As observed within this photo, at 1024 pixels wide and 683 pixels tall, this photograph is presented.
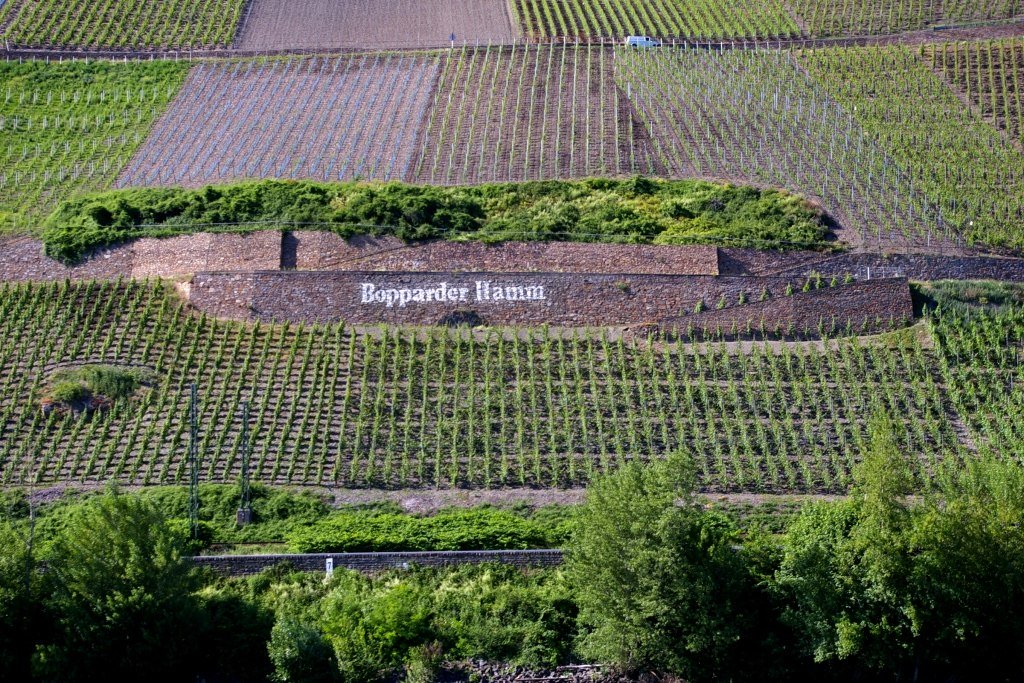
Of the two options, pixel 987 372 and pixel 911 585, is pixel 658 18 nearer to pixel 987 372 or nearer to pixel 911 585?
pixel 987 372

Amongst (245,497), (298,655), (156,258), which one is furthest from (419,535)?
(156,258)

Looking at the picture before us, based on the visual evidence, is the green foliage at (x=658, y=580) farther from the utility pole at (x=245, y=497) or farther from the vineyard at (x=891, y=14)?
the vineyard at (x=891, y=14)

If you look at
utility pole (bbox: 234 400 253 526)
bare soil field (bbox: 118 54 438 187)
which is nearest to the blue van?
bare soil field (bbox: 118 54 438 187)

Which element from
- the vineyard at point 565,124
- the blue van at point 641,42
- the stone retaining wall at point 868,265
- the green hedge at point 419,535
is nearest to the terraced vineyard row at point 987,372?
the stone retaining wall at point 868,265

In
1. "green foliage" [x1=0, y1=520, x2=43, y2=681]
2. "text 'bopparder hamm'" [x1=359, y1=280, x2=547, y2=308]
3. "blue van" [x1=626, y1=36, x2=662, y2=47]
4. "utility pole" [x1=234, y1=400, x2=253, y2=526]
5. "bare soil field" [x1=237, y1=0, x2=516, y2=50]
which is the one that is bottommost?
"bare soil field" [x1=237, y1=0, x2=516, y2=50]

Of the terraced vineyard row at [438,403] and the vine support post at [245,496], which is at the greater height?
the vine support post at [245,496]

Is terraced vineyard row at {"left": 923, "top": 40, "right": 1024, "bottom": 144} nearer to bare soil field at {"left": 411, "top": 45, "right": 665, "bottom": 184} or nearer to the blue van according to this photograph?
the blue van
